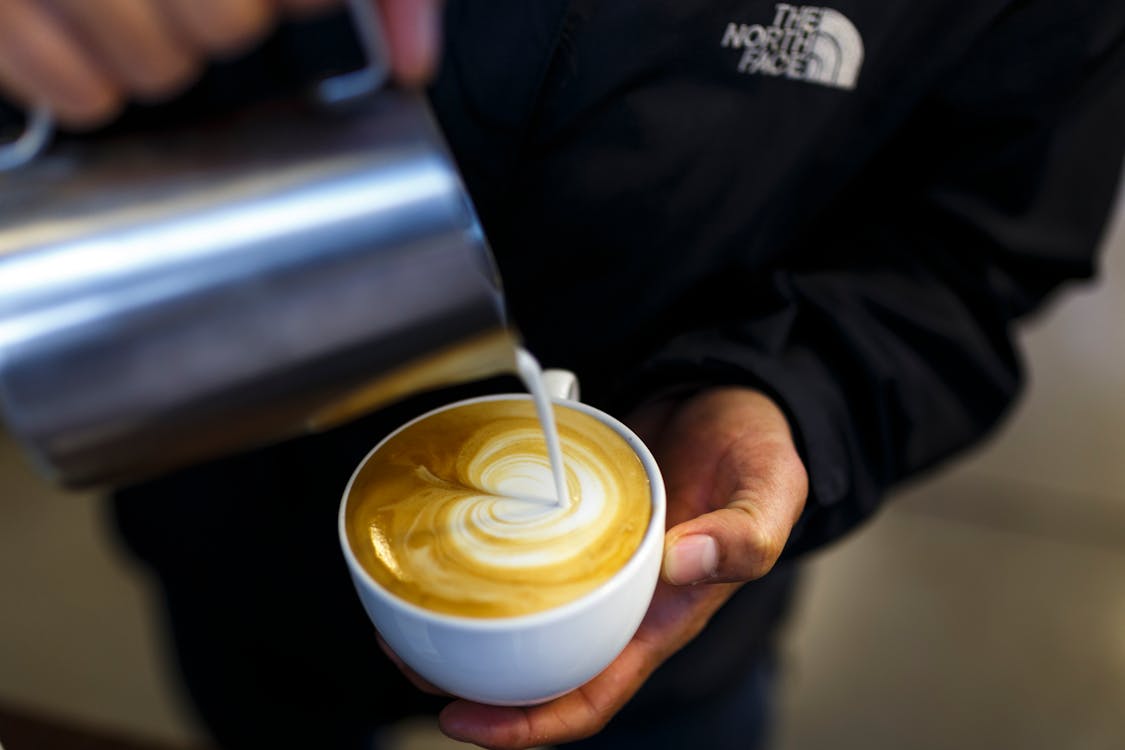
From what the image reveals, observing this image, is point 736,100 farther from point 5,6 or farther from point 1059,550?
point 1059,550

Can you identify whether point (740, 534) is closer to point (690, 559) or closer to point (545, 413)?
point (690, 559)

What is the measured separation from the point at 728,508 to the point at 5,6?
1.48 feet

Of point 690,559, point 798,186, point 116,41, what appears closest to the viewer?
point 116,41

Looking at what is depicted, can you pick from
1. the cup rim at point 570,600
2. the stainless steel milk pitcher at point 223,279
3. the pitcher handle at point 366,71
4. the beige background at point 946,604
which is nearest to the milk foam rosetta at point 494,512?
the cup rim at point 570,600

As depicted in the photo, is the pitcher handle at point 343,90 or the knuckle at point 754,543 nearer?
the pitcher handle at point 343,90

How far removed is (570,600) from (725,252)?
34 cm

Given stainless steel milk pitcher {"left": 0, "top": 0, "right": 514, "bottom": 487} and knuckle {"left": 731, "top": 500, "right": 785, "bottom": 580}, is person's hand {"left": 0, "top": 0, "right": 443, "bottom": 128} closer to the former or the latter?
stainless steel milk pitcher {"left": 0, "top": 0, "right": 514, "bottom": 487}

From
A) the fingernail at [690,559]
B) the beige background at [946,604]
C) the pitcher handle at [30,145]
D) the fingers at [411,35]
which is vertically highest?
the fingers at [411,35]

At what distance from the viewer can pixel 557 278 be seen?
2.30 ft

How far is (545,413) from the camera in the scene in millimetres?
529


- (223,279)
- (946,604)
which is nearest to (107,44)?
(223,279)

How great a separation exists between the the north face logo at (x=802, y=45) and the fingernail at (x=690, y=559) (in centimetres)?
33

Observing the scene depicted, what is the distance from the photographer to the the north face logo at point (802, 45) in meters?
A: 0.60

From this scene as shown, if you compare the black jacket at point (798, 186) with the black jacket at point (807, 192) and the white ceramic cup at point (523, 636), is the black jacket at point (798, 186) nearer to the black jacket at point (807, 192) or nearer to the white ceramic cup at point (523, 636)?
the black jacket at point (807, 192)
